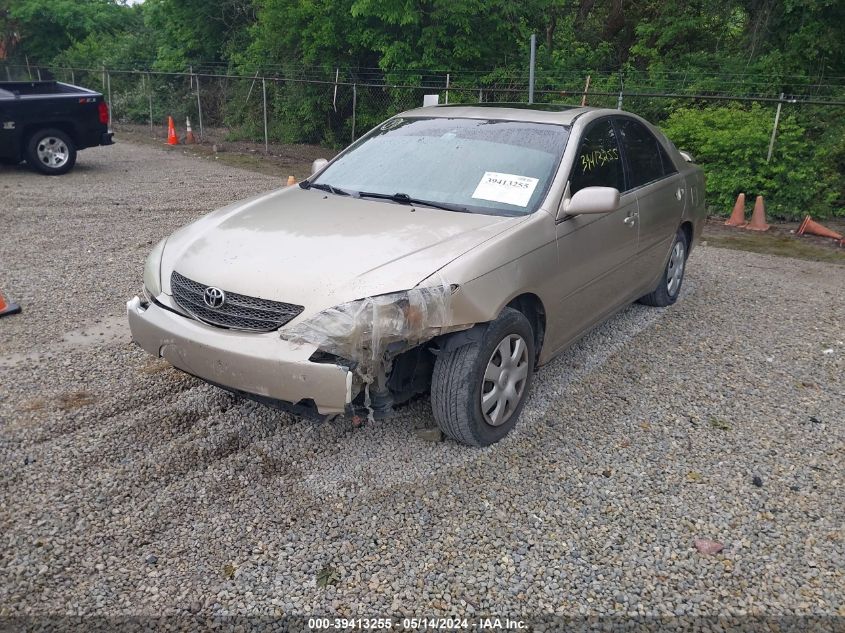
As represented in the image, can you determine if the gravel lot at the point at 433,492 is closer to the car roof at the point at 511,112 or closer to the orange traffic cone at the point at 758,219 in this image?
the car roof at the point at 511,112

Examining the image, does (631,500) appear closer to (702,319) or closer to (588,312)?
(588,312)

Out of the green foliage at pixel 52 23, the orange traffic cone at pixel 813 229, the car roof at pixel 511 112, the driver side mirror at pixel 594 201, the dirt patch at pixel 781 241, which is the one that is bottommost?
the dirt patch at pixel 781 241

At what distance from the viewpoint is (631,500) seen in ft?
11.2

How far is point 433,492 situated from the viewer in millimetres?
3426

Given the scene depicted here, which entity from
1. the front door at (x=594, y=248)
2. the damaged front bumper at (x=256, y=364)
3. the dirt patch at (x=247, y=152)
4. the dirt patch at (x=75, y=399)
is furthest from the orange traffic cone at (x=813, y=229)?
the dirt patch at (x=75, y=399)

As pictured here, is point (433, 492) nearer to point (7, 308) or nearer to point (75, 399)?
point (75, 399)

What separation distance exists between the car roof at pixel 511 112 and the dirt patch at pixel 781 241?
15.6ft

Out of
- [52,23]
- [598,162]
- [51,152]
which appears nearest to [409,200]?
[598,162]

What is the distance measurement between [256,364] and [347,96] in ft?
44.7

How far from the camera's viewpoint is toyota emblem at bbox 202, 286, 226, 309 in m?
3.45

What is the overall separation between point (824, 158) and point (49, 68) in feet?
77.3

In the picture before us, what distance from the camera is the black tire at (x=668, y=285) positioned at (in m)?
5.94

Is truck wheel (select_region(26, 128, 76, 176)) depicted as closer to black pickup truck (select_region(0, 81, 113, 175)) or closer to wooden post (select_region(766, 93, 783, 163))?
black pickup truck (select_region(0, 81, 113, 175))

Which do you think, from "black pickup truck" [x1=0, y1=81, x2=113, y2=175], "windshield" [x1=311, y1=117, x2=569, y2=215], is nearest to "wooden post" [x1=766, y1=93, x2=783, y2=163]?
"windshield" [x1=311, y1=117, x2=569, y2=215]
